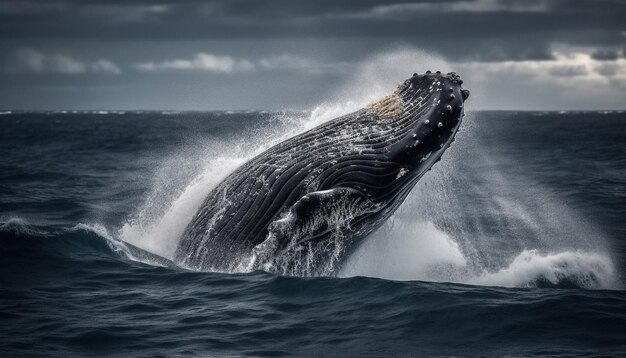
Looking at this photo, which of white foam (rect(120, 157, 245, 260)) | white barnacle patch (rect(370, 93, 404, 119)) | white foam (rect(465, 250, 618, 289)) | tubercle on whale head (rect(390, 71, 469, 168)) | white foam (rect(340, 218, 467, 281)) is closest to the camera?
tubercle on whale head (rect(390, 71, 469, 168))

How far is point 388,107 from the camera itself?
9695mm

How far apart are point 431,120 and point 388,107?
701 mm

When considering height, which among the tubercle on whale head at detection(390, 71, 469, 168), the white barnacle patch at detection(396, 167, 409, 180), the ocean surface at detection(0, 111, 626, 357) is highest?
the tubercle on whale head at detection(390, 71, 469, 168)

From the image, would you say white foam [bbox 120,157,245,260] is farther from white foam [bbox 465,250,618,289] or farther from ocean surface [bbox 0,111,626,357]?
white foam [bbox 465,250,618,289]

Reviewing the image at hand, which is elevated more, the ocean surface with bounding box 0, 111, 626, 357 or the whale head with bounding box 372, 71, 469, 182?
the whale head with bounding box 372, 71, 469, 182

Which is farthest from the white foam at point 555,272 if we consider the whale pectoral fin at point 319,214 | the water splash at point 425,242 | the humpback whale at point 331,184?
the whale pectoral fin at point 319,214

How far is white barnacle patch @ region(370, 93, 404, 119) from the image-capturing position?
9570 millimetres

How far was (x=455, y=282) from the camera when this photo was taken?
442 inches

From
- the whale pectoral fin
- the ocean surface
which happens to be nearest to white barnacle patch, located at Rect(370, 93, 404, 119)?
the whale pectoral fin

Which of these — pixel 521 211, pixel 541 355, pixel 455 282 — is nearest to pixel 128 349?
pixel 541 355

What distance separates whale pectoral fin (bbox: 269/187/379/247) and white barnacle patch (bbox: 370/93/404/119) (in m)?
1.09

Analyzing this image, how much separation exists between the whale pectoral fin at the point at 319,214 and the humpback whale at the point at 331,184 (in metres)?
0.01

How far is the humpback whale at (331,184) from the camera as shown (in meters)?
9.21

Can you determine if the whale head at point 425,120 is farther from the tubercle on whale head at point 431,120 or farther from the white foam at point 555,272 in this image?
the white foam at point 555,272
